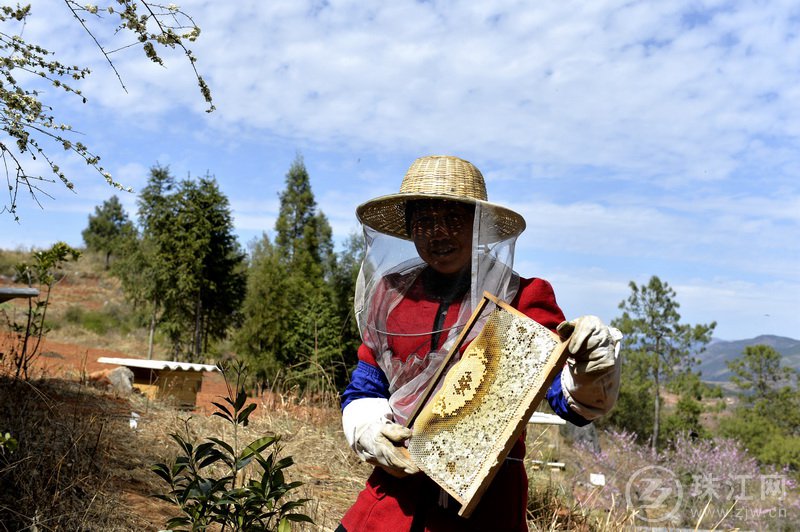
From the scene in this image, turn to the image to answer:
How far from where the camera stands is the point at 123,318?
88.2 feet

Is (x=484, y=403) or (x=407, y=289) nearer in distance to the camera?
(x=484, y=403)

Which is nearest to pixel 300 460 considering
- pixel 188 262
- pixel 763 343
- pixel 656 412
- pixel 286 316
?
pixel 286 316

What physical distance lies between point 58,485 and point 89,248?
40327mm

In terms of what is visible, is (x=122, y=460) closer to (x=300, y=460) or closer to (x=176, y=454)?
(x=176, y=454)

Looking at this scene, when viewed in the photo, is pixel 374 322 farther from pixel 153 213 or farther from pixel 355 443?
pixel 153 213

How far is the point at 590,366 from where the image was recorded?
69.5 inches

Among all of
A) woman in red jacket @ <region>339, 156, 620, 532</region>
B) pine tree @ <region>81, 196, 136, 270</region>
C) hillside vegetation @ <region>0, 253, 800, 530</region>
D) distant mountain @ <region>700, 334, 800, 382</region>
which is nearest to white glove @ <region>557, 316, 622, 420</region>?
woman in red jacket @ <region>339, 156, 620, 532</region>

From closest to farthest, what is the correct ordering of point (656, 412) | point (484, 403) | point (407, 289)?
point (484, 403)
point (407, 289)
point (656, 412)

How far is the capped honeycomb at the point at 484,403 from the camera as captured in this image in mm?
1768

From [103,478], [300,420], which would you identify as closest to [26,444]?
[103,478]

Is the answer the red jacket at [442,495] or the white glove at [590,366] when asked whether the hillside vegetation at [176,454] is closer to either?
the red jacket at [442,495]

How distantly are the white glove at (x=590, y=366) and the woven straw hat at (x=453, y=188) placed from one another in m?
0.57

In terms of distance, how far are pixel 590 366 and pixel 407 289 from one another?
0.83m

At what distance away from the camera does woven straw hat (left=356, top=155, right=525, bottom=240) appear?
7.17ft
